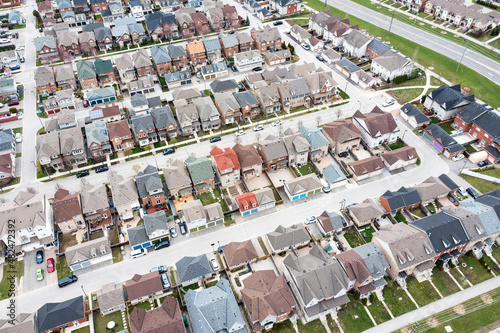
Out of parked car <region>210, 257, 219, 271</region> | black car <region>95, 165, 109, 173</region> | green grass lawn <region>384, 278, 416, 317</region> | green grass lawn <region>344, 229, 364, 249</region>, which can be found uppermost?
black car <region>95, 165, 109, 173</region>

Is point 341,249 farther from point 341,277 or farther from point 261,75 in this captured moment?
point 261,75

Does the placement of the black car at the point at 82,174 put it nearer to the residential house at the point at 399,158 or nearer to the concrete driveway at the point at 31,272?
the concrete driveway at the point at 31,272

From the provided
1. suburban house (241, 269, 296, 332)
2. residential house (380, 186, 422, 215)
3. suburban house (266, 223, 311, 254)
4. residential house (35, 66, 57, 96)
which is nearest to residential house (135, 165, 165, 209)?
suburban house (266, 223, 311, 254)

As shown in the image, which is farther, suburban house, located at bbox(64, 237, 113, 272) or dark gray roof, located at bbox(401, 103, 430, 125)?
dark gray roof, located at bbox(401, 103, 430, 125)

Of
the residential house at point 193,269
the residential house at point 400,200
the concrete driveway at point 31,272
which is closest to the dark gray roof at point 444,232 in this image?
the residential house at point 400,200

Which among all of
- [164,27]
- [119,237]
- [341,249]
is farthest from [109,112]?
[341,249]

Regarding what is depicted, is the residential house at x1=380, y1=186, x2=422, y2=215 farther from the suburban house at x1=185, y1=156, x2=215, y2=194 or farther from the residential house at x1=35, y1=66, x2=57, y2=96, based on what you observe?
the residential house at x1=35, y1=66, x2=57, y2=96
